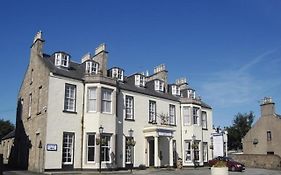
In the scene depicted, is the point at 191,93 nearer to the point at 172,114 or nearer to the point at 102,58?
the point at 172,114

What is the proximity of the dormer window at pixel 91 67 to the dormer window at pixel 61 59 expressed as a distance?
1966 millimetres

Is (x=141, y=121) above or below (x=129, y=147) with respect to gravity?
above

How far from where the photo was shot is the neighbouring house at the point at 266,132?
47.3 meters

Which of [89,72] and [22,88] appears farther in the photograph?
[22,88]

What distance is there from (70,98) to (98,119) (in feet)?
10.1

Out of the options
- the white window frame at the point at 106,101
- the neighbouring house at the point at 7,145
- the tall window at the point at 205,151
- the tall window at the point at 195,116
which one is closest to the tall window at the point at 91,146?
the white window frame at the point at 106,101

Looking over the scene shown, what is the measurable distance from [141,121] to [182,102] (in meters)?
7.19

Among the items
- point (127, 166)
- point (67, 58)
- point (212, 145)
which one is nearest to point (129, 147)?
point (127, 166)

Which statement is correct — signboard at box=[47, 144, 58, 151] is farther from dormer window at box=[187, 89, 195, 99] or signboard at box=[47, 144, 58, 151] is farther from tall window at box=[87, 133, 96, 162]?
dormer window at box=[187, 89, 195, 99]

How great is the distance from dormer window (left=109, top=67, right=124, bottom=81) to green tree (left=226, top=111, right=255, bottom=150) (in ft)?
148

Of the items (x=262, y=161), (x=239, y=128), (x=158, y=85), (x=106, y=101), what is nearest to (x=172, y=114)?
(x=158, y=85)

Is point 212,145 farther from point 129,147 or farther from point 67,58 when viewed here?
point 67,58

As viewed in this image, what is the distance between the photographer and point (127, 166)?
33.6 meters

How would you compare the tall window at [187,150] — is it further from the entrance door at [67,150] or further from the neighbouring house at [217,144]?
the entrance door at [67,150]
